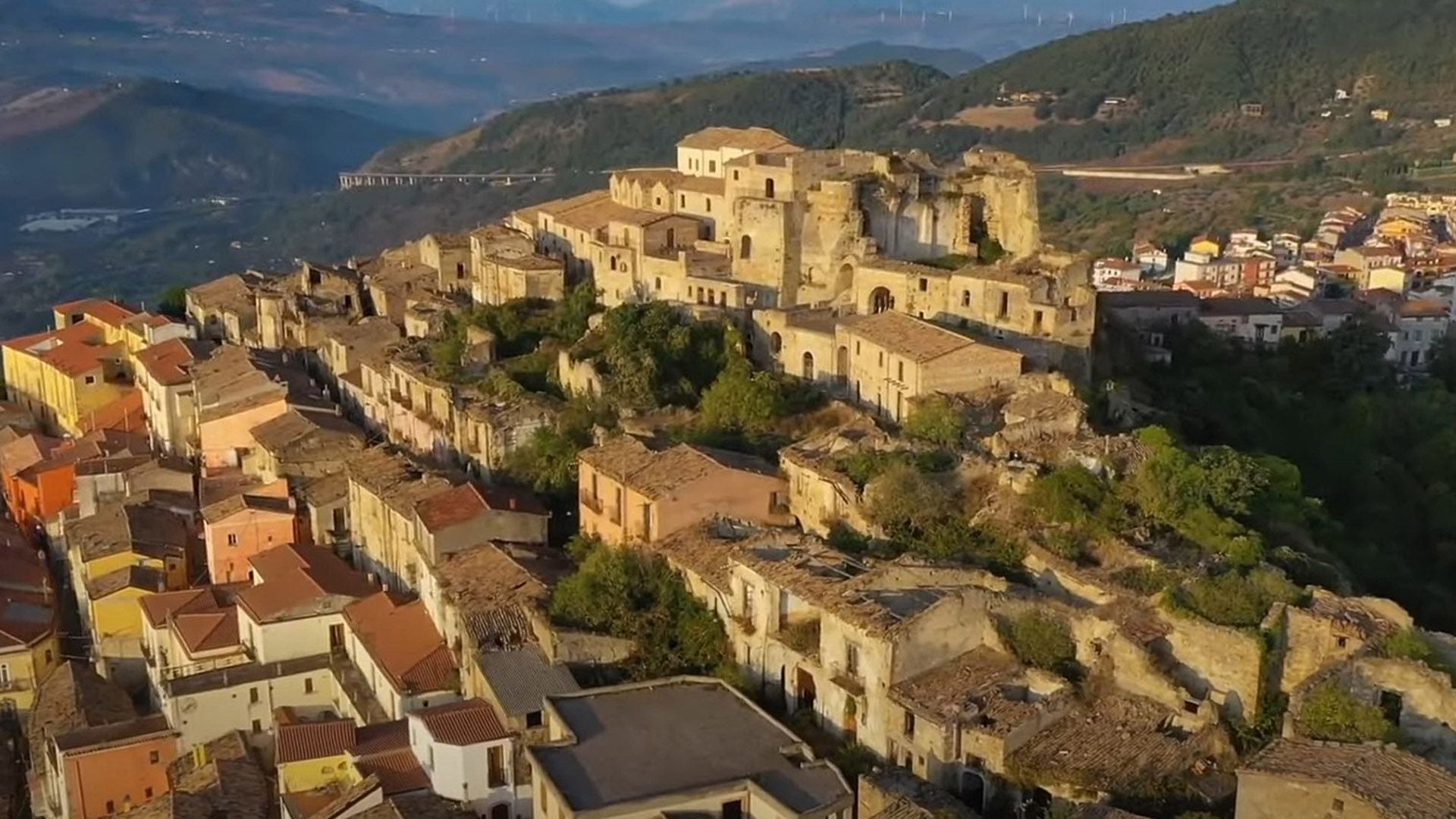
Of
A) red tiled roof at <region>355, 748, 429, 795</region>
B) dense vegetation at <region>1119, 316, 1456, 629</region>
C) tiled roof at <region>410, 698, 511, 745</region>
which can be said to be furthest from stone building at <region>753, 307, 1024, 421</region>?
red tiled roof at <region>355, 748, 429, 795</region>

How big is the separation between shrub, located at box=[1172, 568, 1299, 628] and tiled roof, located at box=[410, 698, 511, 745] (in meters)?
9.79

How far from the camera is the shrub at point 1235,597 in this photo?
19.7 m

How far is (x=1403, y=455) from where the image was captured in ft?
127

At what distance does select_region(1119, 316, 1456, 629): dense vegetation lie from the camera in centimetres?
2823

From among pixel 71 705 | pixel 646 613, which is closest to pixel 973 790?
pixel 646 613

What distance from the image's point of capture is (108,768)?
81.6 feet

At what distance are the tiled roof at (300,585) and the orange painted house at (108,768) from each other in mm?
2828

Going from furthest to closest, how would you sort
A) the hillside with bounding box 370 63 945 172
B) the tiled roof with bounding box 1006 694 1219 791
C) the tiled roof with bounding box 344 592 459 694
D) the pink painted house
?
the hillside with bounding box 370 63 945 172 → the pink painted house → the tiled roof with bounding box 344 592 459 694 → the tiled roof with bounding box 1006 694 1219 791

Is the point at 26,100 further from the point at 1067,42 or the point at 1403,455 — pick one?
the point at 1403,455

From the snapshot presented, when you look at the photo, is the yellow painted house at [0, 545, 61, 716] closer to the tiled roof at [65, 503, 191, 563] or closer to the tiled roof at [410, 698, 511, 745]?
the tiled roof at [65, 503, 191, 563]

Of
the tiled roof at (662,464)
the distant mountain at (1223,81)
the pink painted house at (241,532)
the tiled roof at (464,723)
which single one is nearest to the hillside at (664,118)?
the distant mountain at (1223,81)

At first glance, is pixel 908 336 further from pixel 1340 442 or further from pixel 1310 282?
pixel 1310 282

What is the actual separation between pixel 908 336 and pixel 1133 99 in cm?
11224

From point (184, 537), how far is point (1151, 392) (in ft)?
77.5
